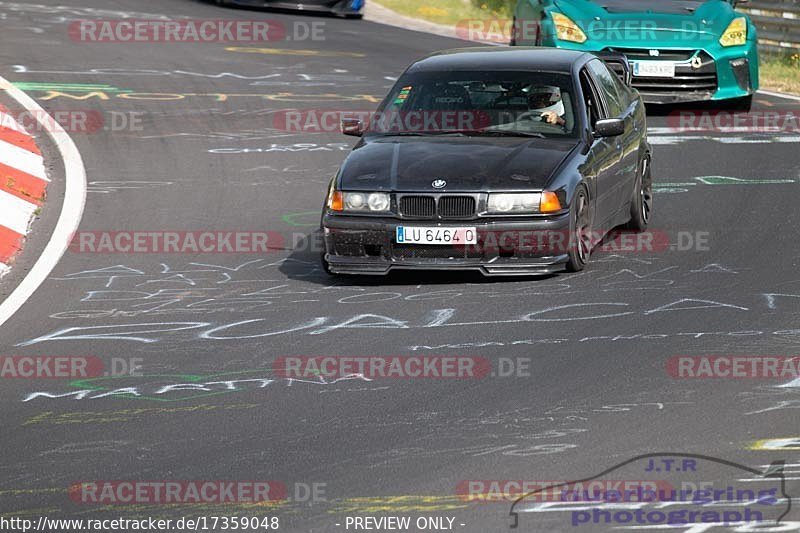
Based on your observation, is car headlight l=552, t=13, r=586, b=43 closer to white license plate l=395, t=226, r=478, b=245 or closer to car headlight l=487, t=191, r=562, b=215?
car headlight l=487, t=191, r=562, b=215

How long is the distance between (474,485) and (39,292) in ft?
16.2

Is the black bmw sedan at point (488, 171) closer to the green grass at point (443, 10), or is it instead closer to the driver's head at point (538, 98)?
the driver's head at point (538, 98)

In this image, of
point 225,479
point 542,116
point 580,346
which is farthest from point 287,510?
point 542,116

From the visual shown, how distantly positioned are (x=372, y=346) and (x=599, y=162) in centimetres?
307

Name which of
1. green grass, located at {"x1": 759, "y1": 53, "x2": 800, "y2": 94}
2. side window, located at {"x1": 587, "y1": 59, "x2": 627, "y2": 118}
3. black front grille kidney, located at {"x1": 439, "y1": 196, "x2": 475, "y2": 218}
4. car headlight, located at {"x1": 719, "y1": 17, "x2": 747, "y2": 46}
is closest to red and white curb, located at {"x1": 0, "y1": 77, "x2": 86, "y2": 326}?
black front grille kidney, located at {"x1": 439, "y1": 196, "x2": 475, "y2": 218}

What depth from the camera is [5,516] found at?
5.71 metres

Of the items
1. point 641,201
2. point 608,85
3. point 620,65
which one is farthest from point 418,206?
point 620,65

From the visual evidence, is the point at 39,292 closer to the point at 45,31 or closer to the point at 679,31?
the point at 679,31

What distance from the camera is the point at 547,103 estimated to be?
10875 millimetres

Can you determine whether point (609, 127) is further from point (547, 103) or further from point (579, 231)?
point (579, 231)

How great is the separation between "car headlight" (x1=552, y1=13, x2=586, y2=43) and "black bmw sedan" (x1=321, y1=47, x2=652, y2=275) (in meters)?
5.90

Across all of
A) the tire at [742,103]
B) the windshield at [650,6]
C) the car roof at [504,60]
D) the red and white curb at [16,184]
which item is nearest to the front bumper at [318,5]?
the windshield at [650,6]

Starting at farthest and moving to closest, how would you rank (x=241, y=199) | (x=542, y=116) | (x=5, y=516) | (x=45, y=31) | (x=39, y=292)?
(x=45, y=31)
(x=241, y=199)
(x=542, y=116)
(x=39, y=292)
(x=5, y=516)

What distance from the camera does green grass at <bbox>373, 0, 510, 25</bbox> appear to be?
1130 inches
